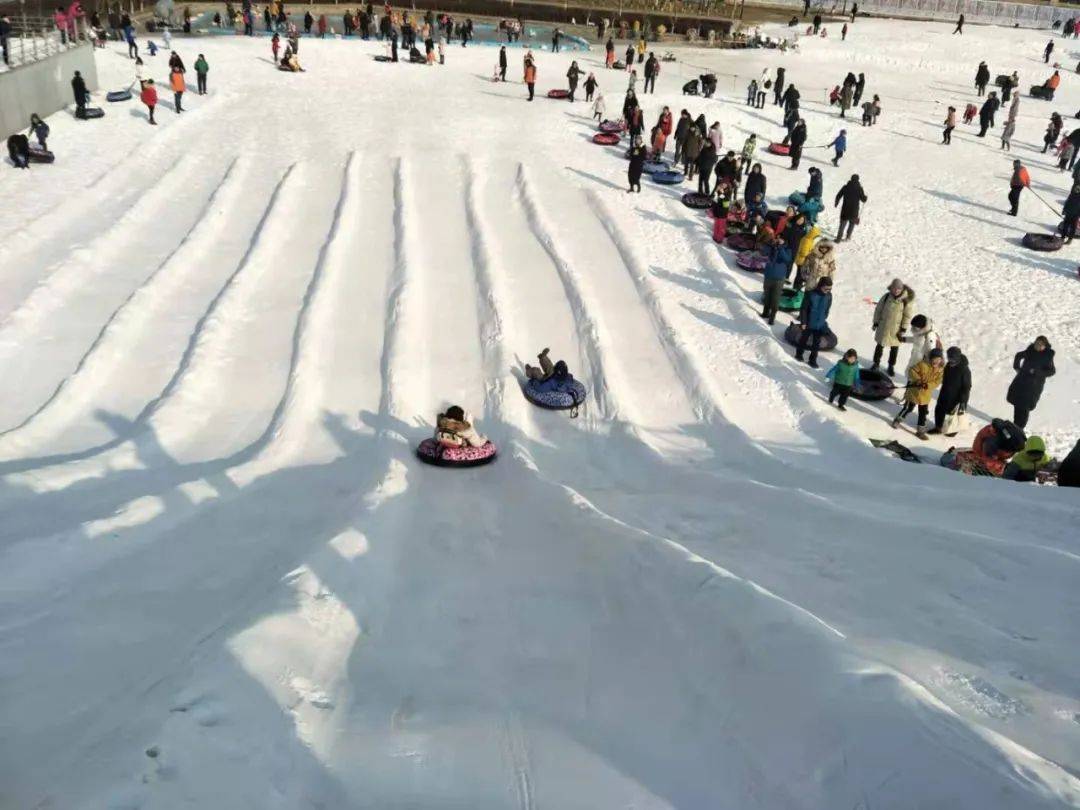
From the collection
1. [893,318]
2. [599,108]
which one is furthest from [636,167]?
[893,318]

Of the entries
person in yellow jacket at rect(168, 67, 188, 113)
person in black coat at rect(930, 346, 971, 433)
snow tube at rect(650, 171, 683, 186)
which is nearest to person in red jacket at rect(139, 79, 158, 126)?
person in yellow jacket at rect(168, 67, 188, 113)

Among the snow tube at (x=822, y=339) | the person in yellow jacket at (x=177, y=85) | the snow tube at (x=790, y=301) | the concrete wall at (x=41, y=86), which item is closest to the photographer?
the snow tube at (x=822, y=339)

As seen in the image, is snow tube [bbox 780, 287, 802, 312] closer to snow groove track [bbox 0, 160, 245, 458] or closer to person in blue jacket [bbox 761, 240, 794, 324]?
person in blue jacket [bbox 761, 240, 794, 324]

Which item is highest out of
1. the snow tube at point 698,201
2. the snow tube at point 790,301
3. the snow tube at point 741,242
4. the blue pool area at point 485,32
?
the blue pool area at point 485,32

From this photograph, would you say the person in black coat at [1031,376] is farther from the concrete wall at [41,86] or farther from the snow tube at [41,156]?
the concrete wall at [41,86]

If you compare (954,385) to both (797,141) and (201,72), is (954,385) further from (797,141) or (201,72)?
(201,72)

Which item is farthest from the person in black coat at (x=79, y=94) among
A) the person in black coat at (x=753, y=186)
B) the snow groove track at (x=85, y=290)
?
the person in black coat at (x=753, y=186)
